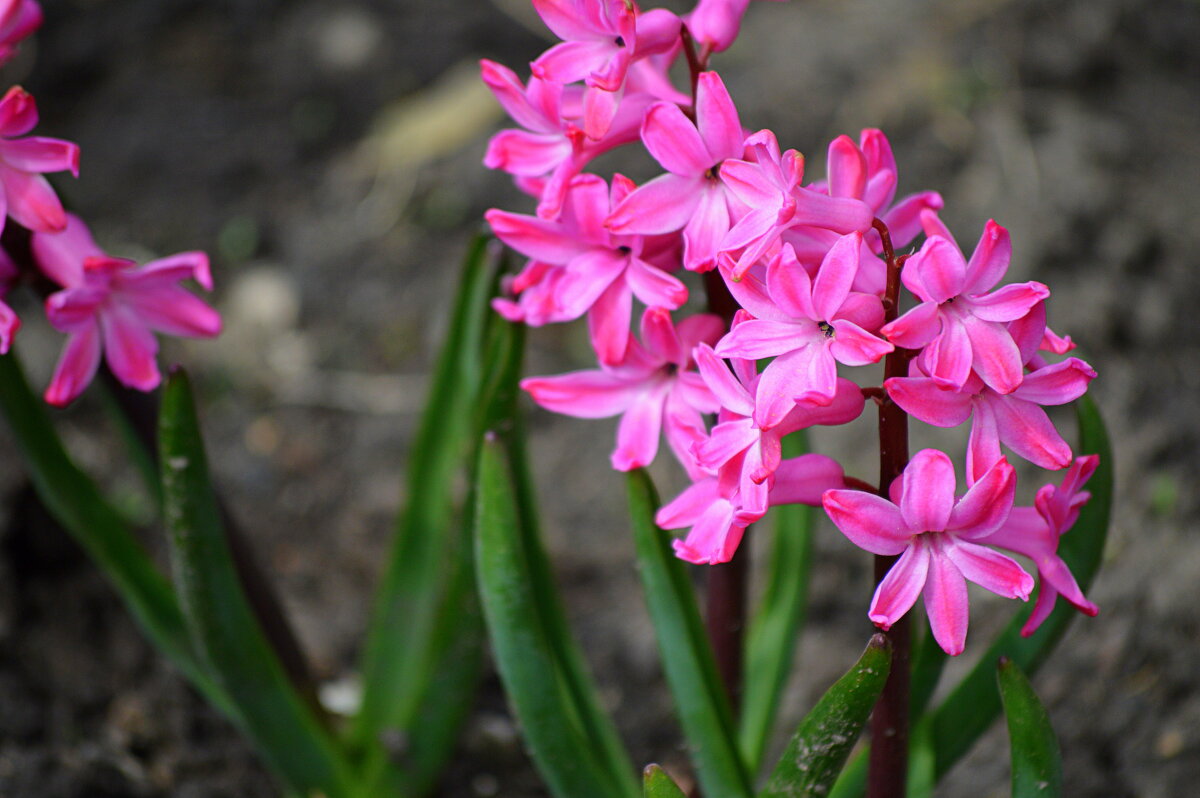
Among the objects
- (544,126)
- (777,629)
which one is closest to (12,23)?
(544,126)

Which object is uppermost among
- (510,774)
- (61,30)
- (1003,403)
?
(61,30)

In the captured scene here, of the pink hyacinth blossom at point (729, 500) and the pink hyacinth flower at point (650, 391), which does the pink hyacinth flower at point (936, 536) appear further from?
the pink hyacinth flower at point (650, 391)

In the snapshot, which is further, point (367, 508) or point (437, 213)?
point (437, 213)

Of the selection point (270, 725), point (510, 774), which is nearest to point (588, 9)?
point (270, 725)

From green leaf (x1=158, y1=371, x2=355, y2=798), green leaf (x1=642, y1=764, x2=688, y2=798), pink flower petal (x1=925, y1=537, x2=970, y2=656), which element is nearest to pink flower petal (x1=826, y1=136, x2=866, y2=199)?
pink flower petal (x1=925, y1=537, x2=970, y2=656)

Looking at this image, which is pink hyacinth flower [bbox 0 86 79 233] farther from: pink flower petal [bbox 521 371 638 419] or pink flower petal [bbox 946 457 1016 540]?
pink flower petal [bbox 946 457 1016 540]

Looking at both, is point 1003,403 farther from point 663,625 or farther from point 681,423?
point 663,625
